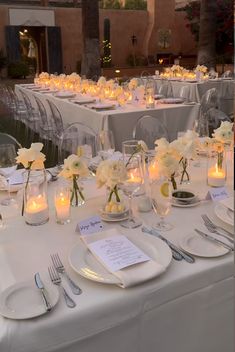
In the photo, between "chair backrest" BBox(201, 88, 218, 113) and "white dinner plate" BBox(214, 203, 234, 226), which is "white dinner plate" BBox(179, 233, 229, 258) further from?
"chair backrest" BBox(201, 88, 218, 113)

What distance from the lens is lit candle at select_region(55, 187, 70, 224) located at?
1620 millimetres

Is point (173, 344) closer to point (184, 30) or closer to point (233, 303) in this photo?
point (233, 303)

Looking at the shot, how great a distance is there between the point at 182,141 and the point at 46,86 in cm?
607

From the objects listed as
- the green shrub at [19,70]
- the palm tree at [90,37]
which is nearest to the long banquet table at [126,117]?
the palm tree at [90,37]

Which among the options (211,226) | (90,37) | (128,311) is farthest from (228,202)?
(90,37)

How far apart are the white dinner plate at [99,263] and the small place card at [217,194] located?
47 centimetres

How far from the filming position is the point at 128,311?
1.14 m

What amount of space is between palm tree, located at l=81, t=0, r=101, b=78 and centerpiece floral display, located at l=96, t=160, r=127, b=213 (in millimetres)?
7899

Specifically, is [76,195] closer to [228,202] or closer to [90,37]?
[228,202]

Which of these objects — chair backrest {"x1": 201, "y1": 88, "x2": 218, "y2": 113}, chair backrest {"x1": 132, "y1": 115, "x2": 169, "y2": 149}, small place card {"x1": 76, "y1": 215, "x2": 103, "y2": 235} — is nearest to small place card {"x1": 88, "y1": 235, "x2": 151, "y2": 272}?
small place card {"x1": 76, "y1": 215, "x2": 103, "y2": 235}

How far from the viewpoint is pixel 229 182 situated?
2.01 metres

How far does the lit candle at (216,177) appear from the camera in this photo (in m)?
1.96

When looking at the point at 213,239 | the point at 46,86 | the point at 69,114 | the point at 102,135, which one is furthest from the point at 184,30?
the point at 213,239

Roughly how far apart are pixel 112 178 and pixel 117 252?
1.04 ft
